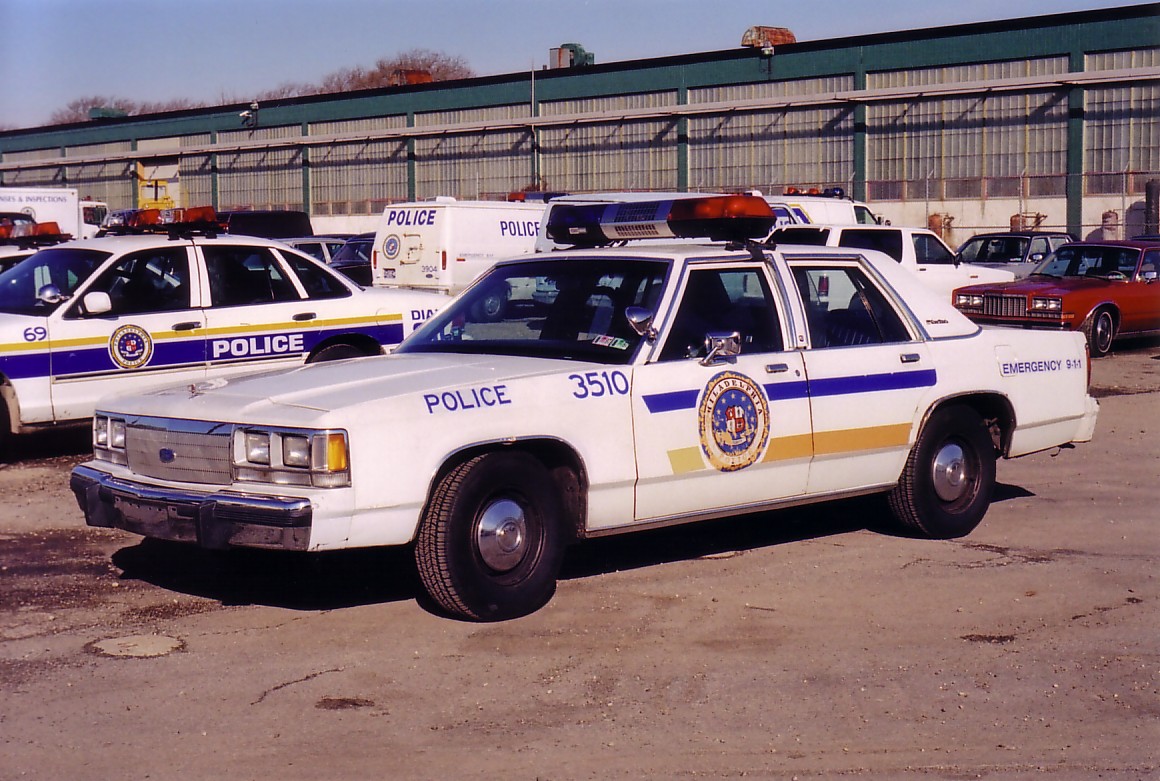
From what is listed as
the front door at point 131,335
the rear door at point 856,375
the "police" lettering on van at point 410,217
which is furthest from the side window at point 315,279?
the "police" lettering on van at point 410,217

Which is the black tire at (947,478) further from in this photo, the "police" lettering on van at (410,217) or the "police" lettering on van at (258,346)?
the "police" lettering on van at (410,217)

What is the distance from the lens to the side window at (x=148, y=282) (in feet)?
34.2

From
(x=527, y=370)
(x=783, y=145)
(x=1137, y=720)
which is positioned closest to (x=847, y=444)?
(x=527, y=370)

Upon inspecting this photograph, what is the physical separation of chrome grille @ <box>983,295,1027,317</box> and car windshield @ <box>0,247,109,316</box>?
11.9m

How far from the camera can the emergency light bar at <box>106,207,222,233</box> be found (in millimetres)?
10891

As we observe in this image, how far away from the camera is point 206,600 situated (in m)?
6.42

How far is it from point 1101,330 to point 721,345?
45.9 ft

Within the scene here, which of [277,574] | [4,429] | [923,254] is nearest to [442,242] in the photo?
[923,254]

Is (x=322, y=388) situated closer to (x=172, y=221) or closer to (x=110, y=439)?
(x=110, y=439)

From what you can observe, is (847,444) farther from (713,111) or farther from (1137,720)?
(713,111)

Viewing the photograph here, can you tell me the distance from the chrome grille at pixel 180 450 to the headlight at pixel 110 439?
9 centimetres

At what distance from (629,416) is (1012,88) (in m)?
31.4

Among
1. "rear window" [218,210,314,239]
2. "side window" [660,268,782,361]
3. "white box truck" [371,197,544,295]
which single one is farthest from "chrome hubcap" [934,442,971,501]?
"rear window" [218,210,314,239]

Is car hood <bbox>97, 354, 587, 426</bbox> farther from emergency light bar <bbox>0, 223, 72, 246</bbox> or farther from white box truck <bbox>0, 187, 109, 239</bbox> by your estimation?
white box truck <bbox>0, 187, 109, 239</bbox>
